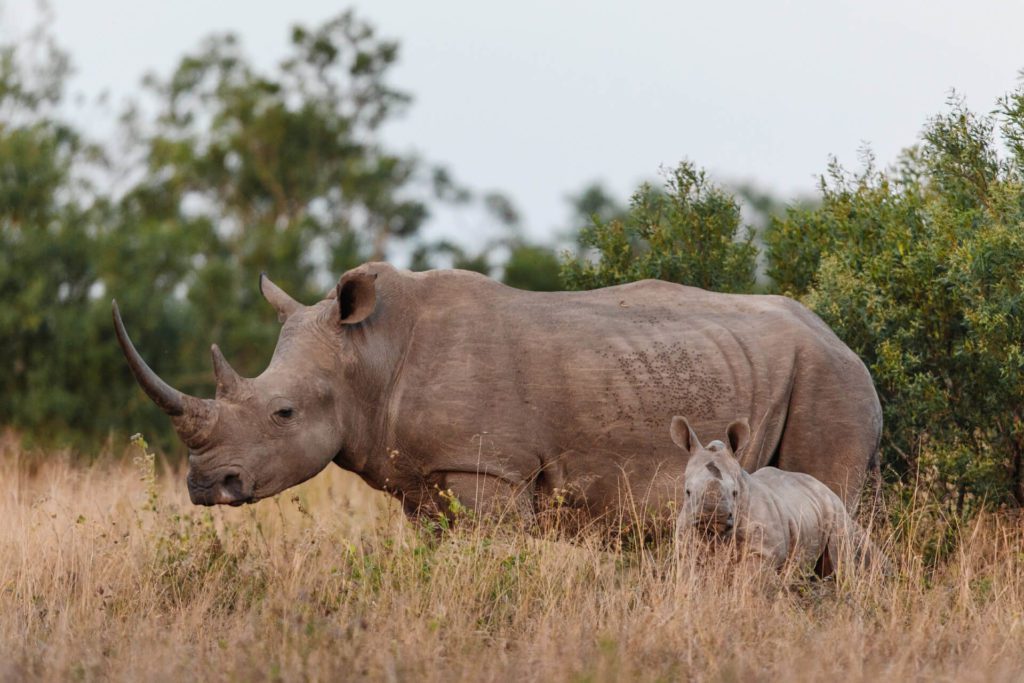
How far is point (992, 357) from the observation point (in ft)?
30.3

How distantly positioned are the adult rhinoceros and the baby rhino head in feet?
2.58

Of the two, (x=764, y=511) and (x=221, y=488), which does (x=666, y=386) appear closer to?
(x=764, y=511)

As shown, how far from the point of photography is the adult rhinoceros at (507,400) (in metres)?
8.09

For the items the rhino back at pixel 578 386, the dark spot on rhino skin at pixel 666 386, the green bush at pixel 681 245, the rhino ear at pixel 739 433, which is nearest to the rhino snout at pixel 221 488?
the rhino back at pixel 578 386

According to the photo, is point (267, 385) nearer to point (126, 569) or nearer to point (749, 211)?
point (126, 569)

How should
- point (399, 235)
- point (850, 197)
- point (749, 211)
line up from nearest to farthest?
point (850, 197) → point (399, 235) → point (749, 211)

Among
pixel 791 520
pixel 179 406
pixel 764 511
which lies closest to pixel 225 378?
pixel 179 406

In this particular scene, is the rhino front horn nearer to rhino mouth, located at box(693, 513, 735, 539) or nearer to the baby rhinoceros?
the baby rhinoceros

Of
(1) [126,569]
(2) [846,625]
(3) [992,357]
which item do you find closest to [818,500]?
(2) [846,625]

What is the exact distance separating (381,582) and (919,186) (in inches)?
208

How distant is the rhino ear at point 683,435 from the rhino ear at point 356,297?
5.91 ft

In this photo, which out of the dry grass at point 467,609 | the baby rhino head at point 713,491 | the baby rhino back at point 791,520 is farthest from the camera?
the baby rhino back at point 791,520

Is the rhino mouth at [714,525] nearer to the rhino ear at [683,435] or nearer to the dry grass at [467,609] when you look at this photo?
the dry grass at [467,609]

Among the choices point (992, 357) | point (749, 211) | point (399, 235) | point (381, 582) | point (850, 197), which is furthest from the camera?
point (749, 211)
